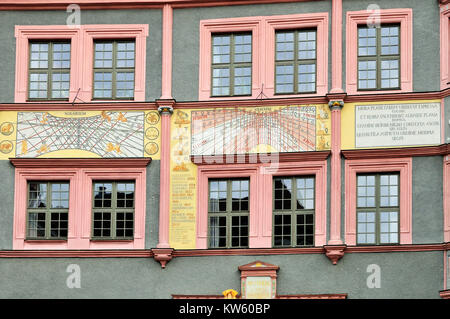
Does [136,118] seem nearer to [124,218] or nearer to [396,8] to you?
[124,218]

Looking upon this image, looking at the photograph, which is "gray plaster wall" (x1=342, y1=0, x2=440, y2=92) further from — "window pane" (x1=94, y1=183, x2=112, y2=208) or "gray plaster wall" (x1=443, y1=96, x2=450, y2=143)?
"window pane" (x1=94, y1=183, x2=112, y2=208)

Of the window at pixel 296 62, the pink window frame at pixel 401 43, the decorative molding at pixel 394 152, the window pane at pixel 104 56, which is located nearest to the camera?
the decorative molding at pixel 394 152

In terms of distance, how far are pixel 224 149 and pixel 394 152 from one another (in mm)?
4457

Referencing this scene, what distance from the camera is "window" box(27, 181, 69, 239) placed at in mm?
31531

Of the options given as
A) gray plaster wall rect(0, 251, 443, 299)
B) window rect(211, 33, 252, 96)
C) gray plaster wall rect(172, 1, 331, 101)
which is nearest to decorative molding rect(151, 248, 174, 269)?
gray plaster wall rect(0, 251, 443, 299)

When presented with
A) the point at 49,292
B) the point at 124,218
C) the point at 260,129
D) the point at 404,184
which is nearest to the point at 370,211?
the point at 404,184

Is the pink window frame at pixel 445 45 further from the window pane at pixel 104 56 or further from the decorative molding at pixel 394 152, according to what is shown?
the window pane at pixel 104 56

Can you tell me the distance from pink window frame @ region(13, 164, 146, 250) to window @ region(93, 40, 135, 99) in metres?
2.14

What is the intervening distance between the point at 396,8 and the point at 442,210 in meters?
5.53

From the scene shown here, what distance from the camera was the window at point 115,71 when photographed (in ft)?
105

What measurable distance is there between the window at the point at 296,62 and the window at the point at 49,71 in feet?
19.0

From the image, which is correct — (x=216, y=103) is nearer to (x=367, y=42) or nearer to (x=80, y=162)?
(x=80, y=162)

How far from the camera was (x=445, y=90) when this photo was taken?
100ft

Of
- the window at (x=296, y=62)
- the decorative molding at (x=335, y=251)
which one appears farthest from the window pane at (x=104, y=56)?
the decorative molding at (x=335, y=251)
